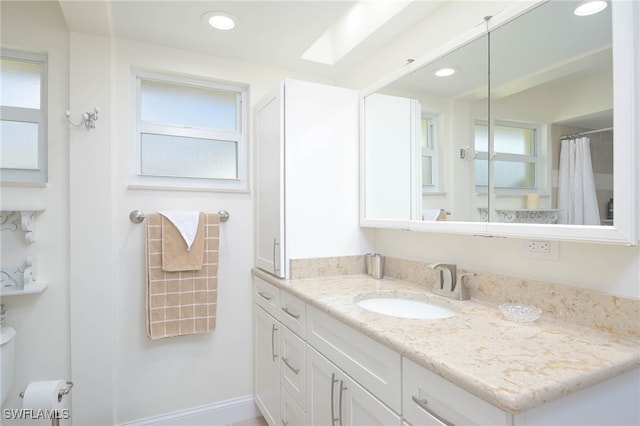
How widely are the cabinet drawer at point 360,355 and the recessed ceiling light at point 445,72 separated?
116cm

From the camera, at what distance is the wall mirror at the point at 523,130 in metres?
0.94

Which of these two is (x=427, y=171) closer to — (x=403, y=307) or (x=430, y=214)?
(x=430, y=214)

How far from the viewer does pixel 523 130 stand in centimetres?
120

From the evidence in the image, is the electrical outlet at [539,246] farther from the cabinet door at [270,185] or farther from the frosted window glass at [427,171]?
the cabinet door at [270,185]

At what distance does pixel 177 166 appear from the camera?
2.16 m

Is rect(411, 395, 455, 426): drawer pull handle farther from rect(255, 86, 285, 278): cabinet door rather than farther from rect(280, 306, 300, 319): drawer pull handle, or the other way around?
rect(255, 86, 285, 278): cabinet door

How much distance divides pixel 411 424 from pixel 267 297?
124cm

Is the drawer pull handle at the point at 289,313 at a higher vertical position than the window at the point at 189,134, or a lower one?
lower

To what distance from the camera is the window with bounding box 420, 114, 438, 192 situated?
157cm

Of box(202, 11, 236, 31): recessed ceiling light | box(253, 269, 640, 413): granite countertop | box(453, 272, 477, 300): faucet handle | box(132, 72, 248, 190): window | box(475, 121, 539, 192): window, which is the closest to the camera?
box(253, 269, 640, 413): granite countertop

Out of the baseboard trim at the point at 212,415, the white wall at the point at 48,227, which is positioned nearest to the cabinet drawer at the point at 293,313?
the baseboard trim at the point at 212,415

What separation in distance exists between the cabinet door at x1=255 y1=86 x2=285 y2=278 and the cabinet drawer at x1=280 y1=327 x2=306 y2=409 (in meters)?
0.34

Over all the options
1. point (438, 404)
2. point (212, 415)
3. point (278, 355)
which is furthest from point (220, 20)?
point (212, 415)

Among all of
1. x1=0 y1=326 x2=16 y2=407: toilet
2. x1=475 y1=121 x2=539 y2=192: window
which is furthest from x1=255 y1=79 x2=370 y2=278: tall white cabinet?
x1=0 y1=326 x2=16 y2=407: toilet
